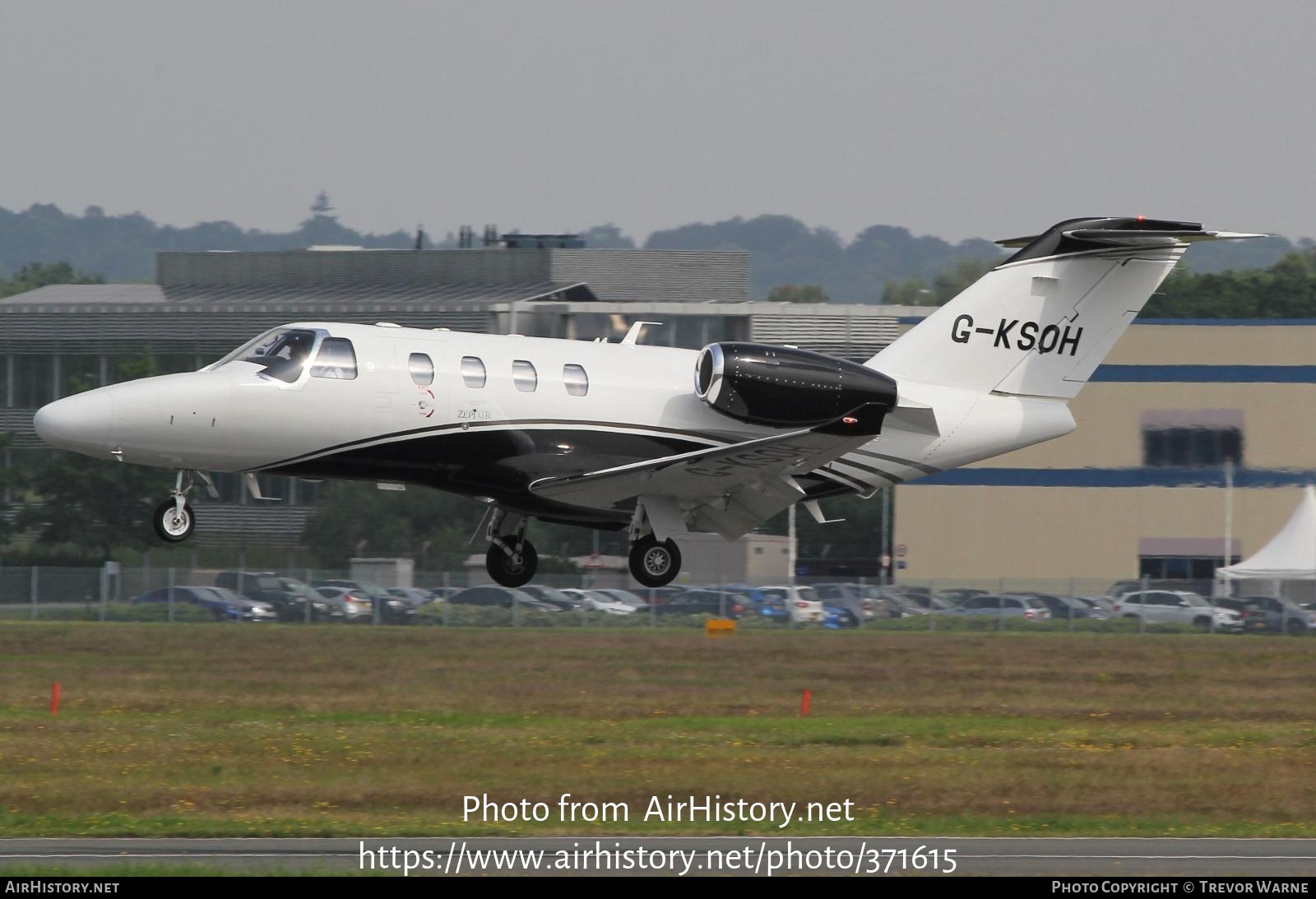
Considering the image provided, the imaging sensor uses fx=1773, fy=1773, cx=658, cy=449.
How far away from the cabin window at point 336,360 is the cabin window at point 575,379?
2.46m

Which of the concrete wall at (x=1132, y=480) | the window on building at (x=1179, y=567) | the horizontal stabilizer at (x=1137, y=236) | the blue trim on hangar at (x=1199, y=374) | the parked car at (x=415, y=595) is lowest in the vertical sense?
the parked car at (x=415, y=595)

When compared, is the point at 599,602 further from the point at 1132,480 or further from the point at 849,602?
the point at 1132,480

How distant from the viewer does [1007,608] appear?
47.3 meters

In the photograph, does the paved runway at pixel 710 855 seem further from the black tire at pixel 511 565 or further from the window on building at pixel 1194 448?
the window on building at pixel 1194 448

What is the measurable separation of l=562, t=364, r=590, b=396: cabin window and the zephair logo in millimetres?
5211

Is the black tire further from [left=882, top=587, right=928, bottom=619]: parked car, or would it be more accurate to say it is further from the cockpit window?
[left=882, top=587, right=928, bottom=619]: parked car

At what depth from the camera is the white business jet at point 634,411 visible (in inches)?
771

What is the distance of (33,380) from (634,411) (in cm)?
3900

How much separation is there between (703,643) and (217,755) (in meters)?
16.6

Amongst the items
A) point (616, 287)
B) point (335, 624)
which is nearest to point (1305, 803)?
point (335, 624)

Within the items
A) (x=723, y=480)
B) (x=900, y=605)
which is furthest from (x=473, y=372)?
(x=900, y=605)

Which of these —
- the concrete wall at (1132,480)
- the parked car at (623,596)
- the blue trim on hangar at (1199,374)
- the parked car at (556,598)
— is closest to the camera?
the parked car at (623,596)

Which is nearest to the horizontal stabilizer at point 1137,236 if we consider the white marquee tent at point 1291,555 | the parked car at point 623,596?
the parked car at point 623,596
